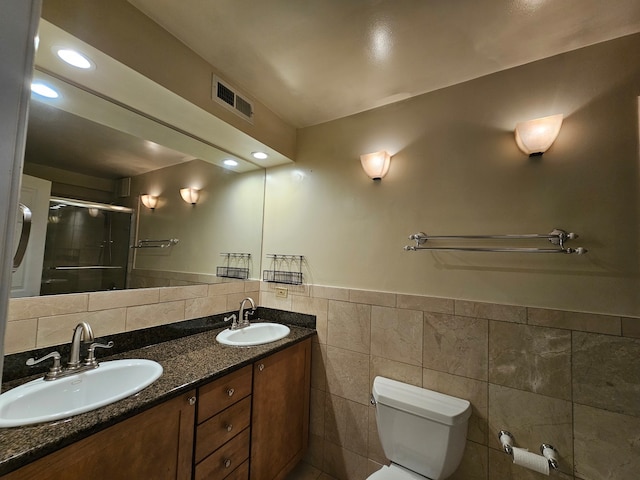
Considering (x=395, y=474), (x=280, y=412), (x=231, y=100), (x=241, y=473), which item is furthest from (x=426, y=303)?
(x=231, y=100)

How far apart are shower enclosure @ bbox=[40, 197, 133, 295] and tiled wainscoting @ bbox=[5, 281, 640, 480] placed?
8 centimetres

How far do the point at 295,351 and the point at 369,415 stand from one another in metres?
0.63

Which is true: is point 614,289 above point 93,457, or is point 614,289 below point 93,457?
above

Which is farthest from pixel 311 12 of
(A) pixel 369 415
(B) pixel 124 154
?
(A) pixel 369 415

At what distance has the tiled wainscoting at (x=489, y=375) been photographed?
121 centimetres

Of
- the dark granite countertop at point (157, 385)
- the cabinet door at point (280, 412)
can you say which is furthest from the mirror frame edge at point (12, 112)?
the cabinet door at point (280, 412)

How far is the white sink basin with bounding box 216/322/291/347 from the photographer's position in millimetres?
1849

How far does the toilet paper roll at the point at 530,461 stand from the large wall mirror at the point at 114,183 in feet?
6.72

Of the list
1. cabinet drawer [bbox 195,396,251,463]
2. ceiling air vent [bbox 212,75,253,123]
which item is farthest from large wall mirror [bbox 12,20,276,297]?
cabinet drawer [bbox 195,396,251,463]

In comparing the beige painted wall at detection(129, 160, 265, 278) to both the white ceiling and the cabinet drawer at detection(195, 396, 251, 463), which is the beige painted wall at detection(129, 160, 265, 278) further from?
the cabinet drawer at detection(195, 396, 251, 463)

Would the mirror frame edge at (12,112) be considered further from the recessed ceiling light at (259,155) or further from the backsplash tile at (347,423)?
the backsplash tile at (347,423)

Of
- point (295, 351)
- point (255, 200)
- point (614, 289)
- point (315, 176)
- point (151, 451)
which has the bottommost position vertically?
point (151, 451)

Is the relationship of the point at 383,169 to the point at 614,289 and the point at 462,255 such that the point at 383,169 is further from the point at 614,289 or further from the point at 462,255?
the point at 614,289

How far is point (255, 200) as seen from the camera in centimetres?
243
